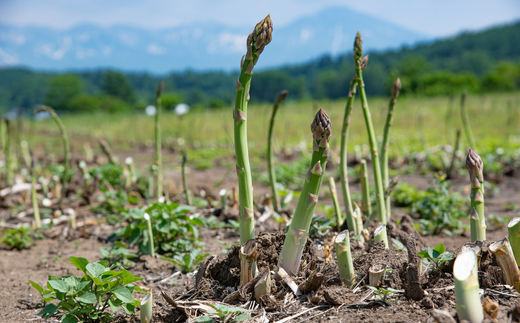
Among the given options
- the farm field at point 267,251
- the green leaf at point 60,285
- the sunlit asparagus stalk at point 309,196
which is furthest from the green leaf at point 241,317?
the green leaf at point 60,285

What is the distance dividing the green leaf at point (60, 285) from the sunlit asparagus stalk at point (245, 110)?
834 mm

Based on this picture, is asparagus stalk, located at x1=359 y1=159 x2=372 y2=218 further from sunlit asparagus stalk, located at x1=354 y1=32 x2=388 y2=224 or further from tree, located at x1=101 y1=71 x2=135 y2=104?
tree, located at x1=101 y1=71 x2=135 y2=104

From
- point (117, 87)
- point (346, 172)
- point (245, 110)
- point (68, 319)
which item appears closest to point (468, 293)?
point (245, 110)

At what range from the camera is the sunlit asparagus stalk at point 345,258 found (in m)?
1.68

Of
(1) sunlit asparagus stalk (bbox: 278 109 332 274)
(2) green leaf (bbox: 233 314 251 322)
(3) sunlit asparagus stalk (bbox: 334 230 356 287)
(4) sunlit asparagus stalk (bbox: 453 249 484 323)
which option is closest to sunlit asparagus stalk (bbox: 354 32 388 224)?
(3) sunlit asparagus stalk (bbox: 334 230 356 287)

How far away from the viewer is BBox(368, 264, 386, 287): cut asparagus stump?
1.71 meters

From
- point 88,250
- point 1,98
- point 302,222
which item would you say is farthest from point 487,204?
point 1,98

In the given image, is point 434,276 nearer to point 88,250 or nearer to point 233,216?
point 233,216

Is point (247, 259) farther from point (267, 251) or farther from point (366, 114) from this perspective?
point (366, 114)

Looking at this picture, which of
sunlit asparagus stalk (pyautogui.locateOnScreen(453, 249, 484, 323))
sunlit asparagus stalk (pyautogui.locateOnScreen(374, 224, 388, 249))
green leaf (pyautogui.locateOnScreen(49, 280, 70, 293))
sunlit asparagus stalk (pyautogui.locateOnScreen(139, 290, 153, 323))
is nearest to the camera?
sunlit asparagus stalk (pyautogui.locateOnScreen(453, 249, 484, 323))

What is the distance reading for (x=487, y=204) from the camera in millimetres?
4254

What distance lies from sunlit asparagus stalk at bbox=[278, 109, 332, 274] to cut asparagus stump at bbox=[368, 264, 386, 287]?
37cm

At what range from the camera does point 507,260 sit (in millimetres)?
1638

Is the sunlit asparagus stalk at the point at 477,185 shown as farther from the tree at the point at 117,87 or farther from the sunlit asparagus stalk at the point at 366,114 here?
the tree at the point at 117,87
